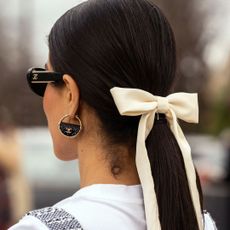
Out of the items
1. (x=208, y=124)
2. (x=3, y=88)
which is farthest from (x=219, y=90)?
(x=3, y=88)

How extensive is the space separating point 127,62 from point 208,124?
18480mm

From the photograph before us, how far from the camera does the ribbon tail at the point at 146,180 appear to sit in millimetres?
1428

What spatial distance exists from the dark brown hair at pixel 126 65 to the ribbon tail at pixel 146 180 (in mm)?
25

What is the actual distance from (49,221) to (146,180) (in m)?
0.23

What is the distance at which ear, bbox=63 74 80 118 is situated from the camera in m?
1.45

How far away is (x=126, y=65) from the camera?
1.44 metres

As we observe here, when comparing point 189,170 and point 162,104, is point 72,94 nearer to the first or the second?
point 162,104

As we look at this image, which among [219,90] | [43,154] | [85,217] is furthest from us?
[219,90]

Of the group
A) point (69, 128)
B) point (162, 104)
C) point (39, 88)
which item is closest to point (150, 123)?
point (162, 104)

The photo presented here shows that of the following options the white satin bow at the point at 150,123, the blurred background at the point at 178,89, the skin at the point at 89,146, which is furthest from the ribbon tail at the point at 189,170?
the blurred background at the point at 178,89

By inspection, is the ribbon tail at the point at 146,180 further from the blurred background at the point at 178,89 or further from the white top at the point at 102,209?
the blurred background at the point at 178,89

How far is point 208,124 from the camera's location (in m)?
19.7

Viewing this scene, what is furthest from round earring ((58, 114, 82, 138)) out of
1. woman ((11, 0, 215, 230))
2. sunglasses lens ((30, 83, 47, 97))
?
sunglasses lens ((30, 83, 47, 97))

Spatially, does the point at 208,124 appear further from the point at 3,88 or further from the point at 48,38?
the point at 48,38
